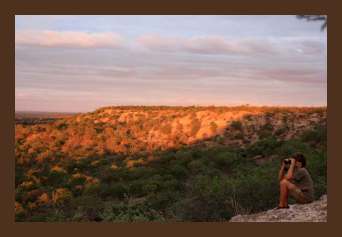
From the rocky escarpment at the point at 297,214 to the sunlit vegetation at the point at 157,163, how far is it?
1.93ft

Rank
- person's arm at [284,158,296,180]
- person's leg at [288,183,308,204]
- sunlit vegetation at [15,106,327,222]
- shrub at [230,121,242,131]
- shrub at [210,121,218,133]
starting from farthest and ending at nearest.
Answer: shrub at [230,121,242,131] → shrub at [210,121,218,133] → sunlit vegetation at [15,106,327,222] → person's leg at [288,183,308,204] → person's arm at [284,158,296,180]

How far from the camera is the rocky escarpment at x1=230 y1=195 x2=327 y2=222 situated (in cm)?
956

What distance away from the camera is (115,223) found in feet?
32.3

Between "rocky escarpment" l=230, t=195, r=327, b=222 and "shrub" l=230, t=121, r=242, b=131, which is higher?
"shrub" l=230, t=121, r=242, b=131

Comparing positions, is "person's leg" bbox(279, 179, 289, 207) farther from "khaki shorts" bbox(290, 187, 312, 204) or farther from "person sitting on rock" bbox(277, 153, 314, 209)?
"khaki shorts" bbox(290, 187, 312, 204)

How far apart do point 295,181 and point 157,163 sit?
6725mm

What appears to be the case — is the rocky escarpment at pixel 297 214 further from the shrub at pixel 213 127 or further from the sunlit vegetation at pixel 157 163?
the shrub at pixel 213 127

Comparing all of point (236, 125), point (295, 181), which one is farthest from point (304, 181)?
point (236, 125)

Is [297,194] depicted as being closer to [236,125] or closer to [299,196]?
[299,196]

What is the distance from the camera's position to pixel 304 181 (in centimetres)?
976

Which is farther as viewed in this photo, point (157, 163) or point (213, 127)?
point (213, 127)

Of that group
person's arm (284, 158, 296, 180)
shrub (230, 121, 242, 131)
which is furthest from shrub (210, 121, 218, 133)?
person's arm (284, 158, 296, 180)

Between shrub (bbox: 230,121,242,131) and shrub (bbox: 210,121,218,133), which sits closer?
shrub (bbox: 210,121,218,133)

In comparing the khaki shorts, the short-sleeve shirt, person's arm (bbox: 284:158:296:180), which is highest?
person's arm (bbox: 284:158:296:180)
